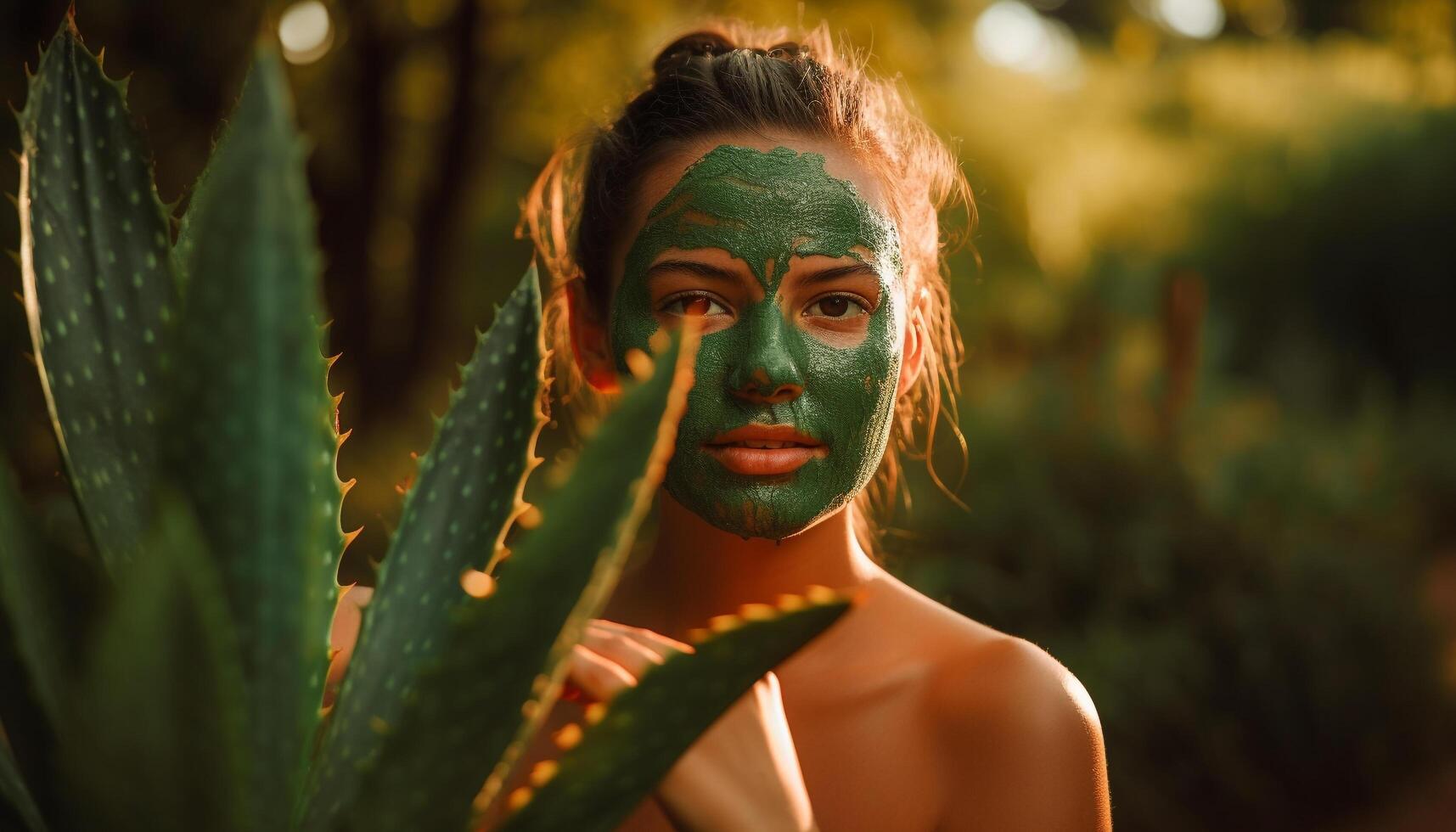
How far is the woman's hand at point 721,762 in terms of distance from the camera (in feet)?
3.31

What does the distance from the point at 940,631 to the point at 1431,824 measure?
4.82 meters

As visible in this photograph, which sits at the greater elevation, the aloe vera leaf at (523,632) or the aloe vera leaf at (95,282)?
the aloe vera leaf at (95,282)

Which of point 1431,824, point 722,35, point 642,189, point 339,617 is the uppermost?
point 722,35

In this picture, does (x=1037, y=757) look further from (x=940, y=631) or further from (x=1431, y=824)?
(x=1431, y=824)

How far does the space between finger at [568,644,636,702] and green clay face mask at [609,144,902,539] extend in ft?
1.10

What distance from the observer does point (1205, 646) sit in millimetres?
5156

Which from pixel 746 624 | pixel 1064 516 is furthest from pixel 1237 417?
pixel 746 624

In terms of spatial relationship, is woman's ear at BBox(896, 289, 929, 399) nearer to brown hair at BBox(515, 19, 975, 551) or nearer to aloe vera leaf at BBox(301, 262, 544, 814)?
brown hair at BBox(515, 19, 975, 551)

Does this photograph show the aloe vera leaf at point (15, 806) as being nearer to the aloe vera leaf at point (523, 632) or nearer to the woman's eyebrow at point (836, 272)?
the aloe vera leaf at point (523, 632)

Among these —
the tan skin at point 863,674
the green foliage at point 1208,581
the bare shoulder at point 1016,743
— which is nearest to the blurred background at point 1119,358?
the green foliage at point 1208,581

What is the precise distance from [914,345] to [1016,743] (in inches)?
20.8

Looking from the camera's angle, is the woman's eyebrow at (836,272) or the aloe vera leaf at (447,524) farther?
the woman's eyebrow at (836,272)

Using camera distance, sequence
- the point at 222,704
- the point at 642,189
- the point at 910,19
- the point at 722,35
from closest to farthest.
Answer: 1. the point at 222,704
2. the point at 642,189
3. the point at 722,35
4. the point at 910,19

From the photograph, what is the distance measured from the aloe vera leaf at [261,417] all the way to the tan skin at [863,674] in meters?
0.46
